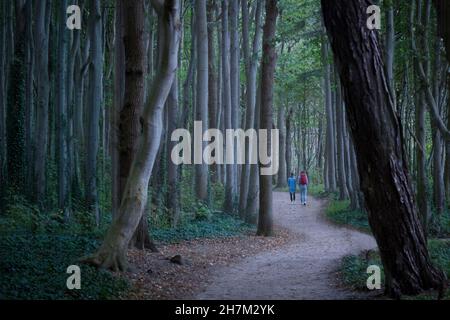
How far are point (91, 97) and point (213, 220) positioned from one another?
6394 mm

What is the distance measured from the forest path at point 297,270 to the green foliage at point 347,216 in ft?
2.26

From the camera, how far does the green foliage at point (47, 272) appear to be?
23.8 feet

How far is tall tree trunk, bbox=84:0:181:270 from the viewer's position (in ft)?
30.6

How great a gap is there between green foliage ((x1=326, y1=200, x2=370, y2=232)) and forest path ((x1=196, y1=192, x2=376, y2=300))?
0.69 metres

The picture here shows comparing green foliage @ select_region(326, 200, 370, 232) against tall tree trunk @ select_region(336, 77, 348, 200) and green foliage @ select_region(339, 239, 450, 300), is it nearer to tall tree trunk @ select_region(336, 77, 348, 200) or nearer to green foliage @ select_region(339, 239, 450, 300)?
tall tree trunk @ select_region(336, 77, 348, 200)

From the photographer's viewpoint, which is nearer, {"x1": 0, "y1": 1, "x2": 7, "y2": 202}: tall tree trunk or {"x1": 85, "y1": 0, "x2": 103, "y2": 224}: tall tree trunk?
{"x1": 85, "y1": 0, "x2": 103, "y2": 224}: tall tree trunk

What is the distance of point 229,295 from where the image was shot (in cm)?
859

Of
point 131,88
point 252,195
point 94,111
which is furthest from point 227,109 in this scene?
point 131,88

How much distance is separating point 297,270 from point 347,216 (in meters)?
10.9

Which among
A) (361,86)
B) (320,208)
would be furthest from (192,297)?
(320,208)

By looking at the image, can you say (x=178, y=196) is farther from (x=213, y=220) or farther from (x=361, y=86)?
(x=361, y=86)

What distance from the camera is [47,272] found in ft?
27.5

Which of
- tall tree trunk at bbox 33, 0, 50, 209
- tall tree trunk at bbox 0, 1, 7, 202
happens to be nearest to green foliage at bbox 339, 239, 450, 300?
tall tree trunk at bbox 33, 0, 50, 209

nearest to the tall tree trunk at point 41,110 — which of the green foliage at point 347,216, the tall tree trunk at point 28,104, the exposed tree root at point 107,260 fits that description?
the tall tree trunk at point 28,104
